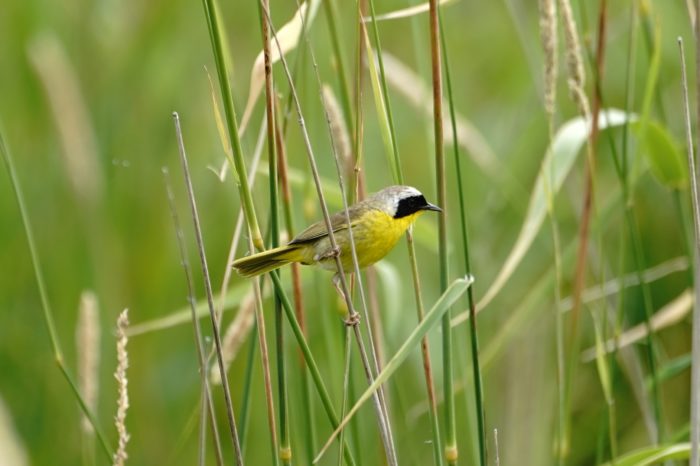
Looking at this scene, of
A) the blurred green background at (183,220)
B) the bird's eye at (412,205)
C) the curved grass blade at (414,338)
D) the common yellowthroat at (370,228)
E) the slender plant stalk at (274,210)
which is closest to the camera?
the curved grass blade at (414,338)

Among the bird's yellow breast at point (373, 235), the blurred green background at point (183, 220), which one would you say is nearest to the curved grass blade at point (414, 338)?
the bird's yellow breast at point (373, 235)

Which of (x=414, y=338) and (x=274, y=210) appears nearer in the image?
(x=414, y=338)

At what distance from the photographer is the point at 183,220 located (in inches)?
147

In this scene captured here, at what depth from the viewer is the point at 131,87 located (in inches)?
150

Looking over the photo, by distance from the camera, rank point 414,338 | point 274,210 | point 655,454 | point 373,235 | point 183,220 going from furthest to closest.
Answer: point 183,220, point 373,235, point 655,454, point 274,210, point 414,338

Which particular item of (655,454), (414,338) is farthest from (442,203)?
(655,454)

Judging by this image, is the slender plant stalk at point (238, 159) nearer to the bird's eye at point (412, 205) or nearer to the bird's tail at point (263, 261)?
the bird's tail at point (263, 261)

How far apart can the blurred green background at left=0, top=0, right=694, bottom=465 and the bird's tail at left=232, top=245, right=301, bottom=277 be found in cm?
114

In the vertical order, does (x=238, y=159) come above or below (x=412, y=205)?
above

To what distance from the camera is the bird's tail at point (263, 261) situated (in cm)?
183

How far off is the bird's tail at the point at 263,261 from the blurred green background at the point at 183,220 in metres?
1.14

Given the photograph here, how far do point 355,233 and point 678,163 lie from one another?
87cm

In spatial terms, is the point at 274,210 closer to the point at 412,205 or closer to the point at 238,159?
the point at 238,159

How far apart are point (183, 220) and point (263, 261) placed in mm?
1889
